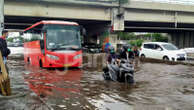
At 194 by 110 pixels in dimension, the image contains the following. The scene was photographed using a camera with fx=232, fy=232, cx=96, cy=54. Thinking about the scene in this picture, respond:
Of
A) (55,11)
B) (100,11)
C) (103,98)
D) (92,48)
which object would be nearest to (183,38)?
(92,48)

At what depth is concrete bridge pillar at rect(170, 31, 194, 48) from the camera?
149 ft

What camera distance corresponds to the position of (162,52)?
64.5 ft

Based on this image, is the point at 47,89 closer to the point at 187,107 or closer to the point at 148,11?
the point at 187,107

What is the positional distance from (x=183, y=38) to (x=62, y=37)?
3901 centimetres

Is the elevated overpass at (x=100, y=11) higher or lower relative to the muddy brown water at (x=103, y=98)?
higher

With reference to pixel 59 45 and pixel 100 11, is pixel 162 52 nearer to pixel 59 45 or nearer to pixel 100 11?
pixel 59 45

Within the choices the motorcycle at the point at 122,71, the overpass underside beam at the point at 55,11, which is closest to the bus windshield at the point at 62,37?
the motorcycle at the point at 122,71

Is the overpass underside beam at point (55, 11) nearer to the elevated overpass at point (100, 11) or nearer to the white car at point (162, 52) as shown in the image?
the elevated overpass at point (100, 11)

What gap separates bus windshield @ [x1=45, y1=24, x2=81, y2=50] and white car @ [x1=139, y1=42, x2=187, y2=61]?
29.1 ft

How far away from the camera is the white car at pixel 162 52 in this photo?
18859 mm

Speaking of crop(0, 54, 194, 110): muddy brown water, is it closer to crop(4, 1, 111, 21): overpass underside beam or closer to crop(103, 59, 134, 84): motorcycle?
crop(103, 59, 134, 84): motorcycle

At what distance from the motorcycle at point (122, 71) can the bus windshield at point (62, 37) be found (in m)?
4.25

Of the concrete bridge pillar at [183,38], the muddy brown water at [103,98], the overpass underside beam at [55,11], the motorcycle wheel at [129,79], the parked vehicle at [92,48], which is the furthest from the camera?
the concrete bridge pillar at [183,38]

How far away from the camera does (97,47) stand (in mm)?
34344
